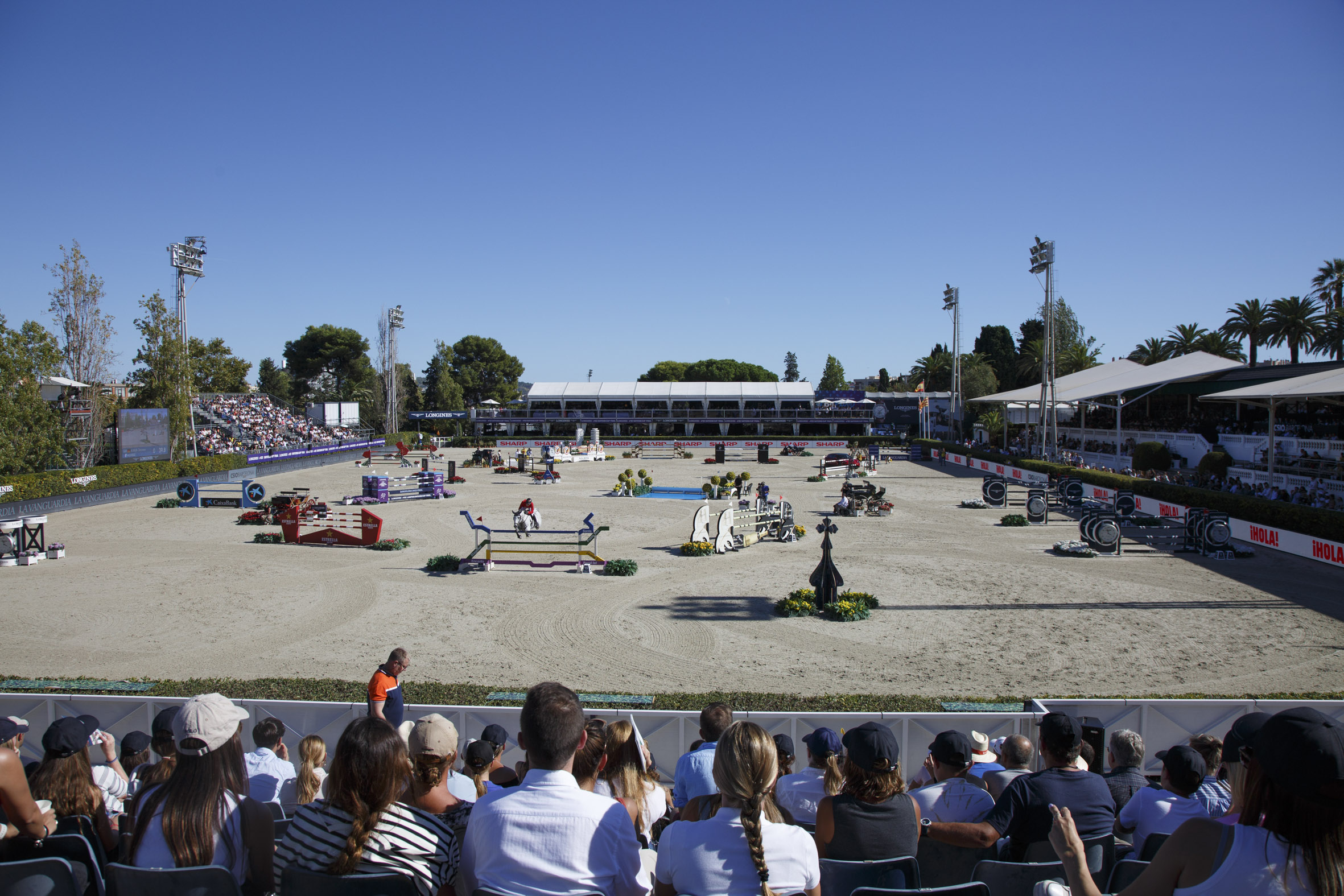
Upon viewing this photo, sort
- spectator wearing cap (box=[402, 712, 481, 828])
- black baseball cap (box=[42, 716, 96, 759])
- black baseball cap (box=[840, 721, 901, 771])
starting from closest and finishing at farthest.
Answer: black baseball cap (box=[840, 721, 901, 771]) < spectator wearing cap (box=[402, 712, 481, 828]) < black baseball cap (box=[42, 716, 96, 759])

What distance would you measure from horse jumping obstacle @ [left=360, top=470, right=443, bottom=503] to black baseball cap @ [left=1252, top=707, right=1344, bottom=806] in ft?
102

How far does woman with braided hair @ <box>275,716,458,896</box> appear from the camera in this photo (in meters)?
2.96

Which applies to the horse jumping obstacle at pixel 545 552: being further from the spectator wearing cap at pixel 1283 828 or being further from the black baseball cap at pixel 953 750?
the spectator wearing cap at pixel 1283 828

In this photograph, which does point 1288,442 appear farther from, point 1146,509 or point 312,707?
point 312,707

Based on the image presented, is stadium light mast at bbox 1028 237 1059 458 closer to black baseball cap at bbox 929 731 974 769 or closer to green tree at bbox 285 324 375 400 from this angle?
black baseball cap at bbox 929 731 974 769

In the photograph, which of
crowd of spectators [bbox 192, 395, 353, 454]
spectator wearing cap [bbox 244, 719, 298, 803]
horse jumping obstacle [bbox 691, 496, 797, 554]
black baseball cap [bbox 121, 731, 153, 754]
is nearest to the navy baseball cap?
spectator wearing cap [bbox 244, 719, 298, 803]

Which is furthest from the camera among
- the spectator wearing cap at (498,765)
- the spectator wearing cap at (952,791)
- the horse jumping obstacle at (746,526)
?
the horse jumping obstacle at (746,526)

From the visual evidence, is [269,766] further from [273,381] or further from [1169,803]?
[273,381]

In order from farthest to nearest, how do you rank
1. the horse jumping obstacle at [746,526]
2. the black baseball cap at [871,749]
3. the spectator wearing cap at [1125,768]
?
the horse jumping obstacle at [746,526] < the spectator wearing cap at [1125,768] < the black baseball cap at [871,749]

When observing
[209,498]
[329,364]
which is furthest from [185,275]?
[329,364]

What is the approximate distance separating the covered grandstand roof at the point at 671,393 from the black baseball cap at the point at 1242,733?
82602mm

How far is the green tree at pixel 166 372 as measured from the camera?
133 ft

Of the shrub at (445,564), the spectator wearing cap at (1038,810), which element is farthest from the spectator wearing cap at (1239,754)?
the shrub at (445,564)

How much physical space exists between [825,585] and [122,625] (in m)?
13.2
